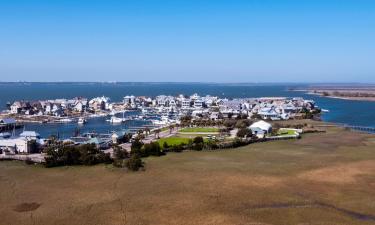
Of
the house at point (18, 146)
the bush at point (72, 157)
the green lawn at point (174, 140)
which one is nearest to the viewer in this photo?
Result: the bush at point (72, 157)

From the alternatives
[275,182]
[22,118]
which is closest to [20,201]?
[275,182]

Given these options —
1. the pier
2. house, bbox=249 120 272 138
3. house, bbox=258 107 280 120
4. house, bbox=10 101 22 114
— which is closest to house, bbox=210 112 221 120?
house, bbox=258 107 280 120

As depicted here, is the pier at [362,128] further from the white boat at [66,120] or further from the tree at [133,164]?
the white boat at [66,120]

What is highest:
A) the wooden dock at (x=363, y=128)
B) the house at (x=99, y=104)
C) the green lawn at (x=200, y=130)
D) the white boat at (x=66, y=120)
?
the house at (x=99, y=104)

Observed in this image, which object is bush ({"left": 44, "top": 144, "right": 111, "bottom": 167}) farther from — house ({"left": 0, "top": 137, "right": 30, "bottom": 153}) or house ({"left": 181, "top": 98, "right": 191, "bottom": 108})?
house ({"left": 181, "top": 98, "right": 191, "bottom": 108})

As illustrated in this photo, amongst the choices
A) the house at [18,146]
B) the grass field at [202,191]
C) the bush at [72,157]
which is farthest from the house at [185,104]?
the bush at [72,157]

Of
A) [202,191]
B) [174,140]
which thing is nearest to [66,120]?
[174,140]

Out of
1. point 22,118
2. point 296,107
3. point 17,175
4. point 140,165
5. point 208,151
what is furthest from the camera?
point 296,107

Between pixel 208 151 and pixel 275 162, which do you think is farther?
pixel 208 151

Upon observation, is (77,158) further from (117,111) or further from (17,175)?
(117,111)
